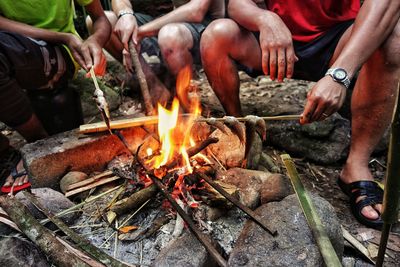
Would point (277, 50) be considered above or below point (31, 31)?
below

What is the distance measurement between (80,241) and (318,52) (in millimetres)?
2574

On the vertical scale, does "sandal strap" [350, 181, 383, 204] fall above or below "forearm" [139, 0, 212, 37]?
below

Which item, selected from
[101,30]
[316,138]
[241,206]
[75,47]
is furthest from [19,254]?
[316,138]

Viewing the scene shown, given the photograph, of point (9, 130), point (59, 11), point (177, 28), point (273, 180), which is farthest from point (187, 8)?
point (9, 130)

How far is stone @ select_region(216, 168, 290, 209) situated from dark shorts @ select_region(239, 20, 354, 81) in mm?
1344

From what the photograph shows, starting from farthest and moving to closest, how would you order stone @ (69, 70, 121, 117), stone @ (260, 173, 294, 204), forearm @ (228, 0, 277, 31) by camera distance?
stone @ (69, 70, 121, 117) → forearm @ (228, 0, 277, 31) → stone @ (260, 173, 294, 204)

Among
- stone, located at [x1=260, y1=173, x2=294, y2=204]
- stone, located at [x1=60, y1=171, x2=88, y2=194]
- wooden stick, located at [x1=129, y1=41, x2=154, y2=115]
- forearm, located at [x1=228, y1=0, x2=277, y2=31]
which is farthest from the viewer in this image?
wooden stick, located at [x1=129, y1=41, x2=154, y2=115]

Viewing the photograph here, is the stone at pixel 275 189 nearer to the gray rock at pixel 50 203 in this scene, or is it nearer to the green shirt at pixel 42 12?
the gray rock at pixel 50 203

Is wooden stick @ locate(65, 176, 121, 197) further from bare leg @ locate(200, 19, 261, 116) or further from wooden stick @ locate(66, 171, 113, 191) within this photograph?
bare leg @ locate(200, 19, 261, 116)

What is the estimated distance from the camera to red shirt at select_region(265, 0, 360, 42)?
120 inches

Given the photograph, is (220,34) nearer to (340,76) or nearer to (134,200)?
(340,76)

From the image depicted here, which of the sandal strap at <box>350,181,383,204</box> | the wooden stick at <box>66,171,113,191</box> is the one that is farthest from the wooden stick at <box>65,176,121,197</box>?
the sandal strap at <box>350,181,383,204</box>

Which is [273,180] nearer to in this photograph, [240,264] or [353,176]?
[240,264]

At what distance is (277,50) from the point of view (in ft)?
8.55
